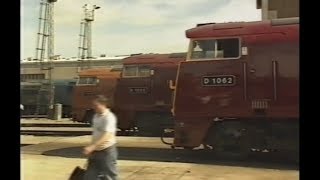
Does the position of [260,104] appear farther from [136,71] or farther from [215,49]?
[136,71]

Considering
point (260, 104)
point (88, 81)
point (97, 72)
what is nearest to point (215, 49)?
point (260, 104)

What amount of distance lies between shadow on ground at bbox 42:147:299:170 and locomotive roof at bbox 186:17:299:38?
2325 millimetres

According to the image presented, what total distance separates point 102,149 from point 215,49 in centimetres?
433

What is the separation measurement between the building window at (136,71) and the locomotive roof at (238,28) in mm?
4292

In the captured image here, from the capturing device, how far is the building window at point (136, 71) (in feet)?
43.0

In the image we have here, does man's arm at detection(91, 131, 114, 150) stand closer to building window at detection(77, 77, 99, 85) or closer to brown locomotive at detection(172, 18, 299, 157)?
brown locomotive at detection(172, 18, 299, 157)

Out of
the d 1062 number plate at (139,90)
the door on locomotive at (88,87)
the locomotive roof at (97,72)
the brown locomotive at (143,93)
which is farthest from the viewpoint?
the locomotive roof at (97,72)

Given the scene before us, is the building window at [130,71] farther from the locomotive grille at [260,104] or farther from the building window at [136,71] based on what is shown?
the locomotive grille at [260,104]

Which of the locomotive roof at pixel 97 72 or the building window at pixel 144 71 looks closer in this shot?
the building window at pixel 144 71

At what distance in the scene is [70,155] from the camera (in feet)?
32.5

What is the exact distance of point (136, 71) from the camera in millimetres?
13297

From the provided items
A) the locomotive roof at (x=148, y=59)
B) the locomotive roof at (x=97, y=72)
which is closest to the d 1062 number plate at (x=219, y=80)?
the locomotive roof at (x=148, y=59)

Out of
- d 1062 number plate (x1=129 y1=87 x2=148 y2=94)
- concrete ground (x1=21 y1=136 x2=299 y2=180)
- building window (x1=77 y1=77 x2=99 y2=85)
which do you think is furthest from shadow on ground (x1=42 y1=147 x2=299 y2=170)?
building window (x1=77 y1=77 x2=99 y2=85)
